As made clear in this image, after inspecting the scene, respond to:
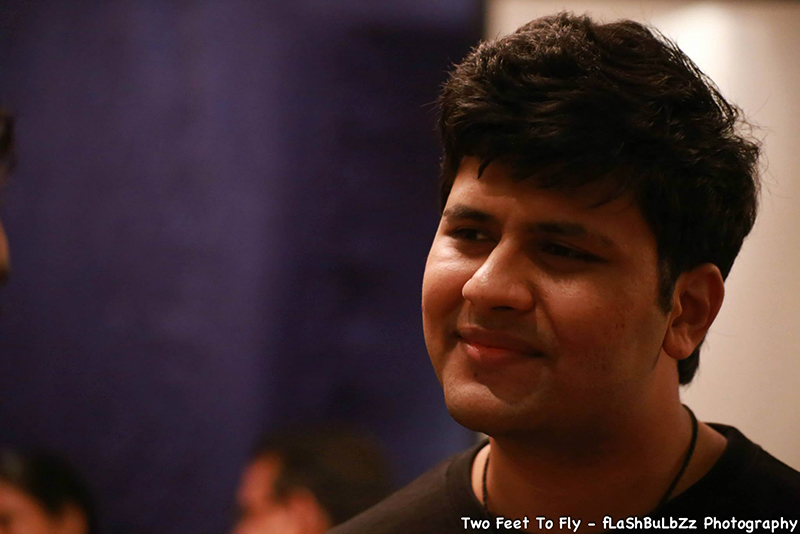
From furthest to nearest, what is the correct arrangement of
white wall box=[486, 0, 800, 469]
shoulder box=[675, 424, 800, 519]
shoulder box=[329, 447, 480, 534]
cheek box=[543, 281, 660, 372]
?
white wall box=[486, 0, 800, 469], shoulder box=[329, 447, 480, 534], shoulder box=[675, 424, 800, 519], cheek box=[543, 281, 660, 372]

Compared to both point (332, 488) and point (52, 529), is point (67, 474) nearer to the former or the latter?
point (52, 529)

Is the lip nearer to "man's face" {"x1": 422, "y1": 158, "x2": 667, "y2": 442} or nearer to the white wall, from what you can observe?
"man's face" {"x1": 422, "y1": 158, "x2": 667, "y2": 442}

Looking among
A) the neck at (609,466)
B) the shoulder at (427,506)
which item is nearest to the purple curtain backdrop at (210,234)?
the shoulder at (427,506)

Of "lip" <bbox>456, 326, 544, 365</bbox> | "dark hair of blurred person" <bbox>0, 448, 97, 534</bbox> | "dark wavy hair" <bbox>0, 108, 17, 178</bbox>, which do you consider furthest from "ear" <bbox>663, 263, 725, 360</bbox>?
"dark wavy hair" <bbox>0, 108, 17, 178</bbox>

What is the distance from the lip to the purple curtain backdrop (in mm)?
759

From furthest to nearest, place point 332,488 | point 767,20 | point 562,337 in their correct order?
1. point 332,488
2. point 767,20
3. point 562,337

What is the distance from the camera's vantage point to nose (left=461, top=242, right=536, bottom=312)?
110 centimetres

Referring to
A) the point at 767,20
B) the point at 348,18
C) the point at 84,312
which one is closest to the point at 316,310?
the point at 84,312

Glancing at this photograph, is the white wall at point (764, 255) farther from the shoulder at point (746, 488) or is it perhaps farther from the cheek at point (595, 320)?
the cheek at point (595, 320)

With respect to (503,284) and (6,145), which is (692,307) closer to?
(503,284)

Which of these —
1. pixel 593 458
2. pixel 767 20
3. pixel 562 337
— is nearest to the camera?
pixel 562 337

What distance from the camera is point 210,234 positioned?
192 centimetres

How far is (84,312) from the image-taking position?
6.32 feet

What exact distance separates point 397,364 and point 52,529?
91cm
